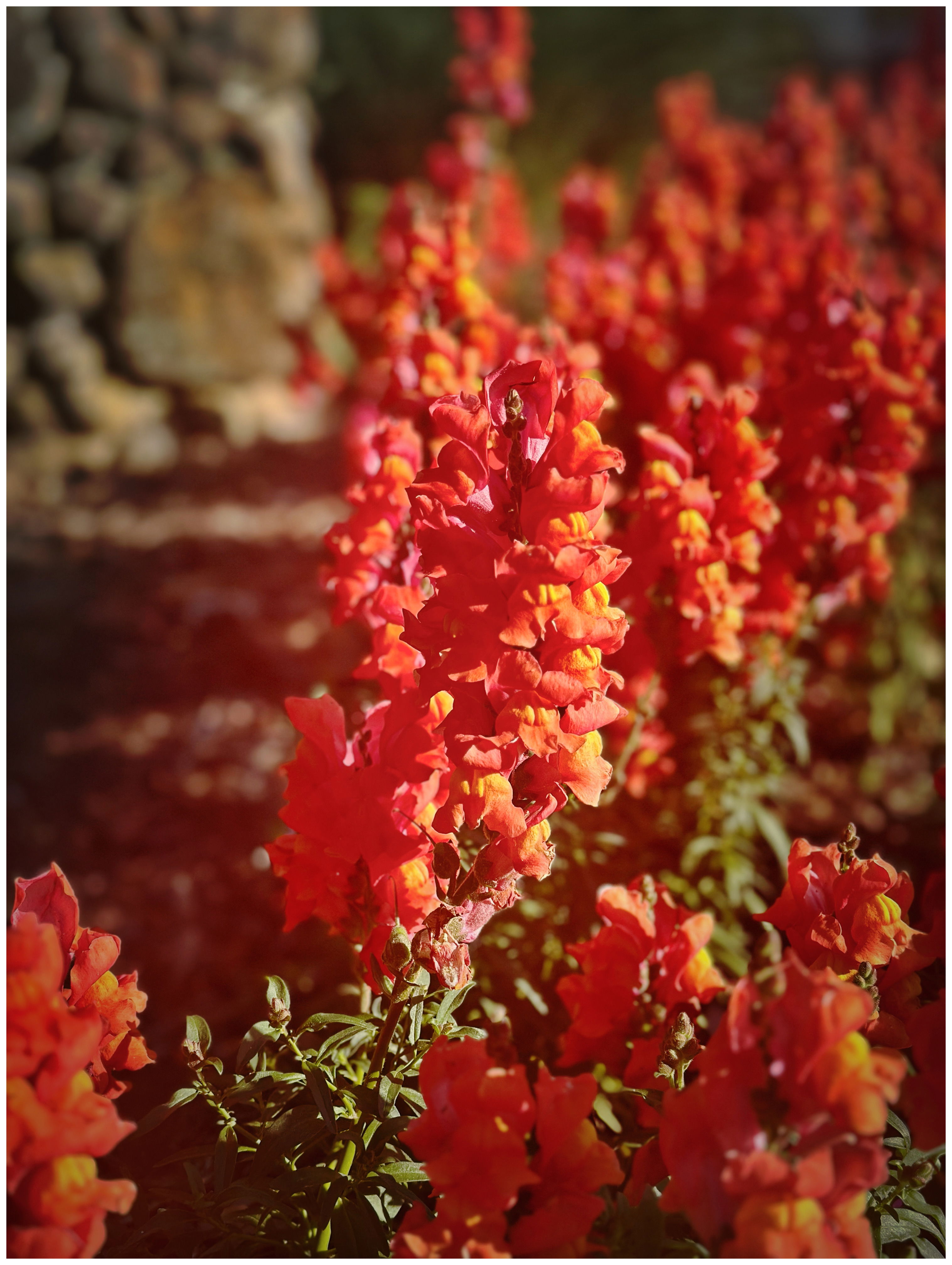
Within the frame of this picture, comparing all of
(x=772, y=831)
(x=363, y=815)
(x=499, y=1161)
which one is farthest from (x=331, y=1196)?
(x=772, y=831)

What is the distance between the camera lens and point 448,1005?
123 centimetres

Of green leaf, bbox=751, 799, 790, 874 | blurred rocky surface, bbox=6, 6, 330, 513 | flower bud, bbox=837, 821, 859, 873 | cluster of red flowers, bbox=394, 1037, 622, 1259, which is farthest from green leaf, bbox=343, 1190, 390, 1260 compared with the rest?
blurred rocky surface, bbox=6, 6, 330, 513

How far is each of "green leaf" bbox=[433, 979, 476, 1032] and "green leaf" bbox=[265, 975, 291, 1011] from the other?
0.19 metres

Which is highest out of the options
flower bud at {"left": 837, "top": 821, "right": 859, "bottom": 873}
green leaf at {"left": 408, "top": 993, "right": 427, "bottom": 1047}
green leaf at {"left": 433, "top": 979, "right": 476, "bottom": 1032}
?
flower bud at {"left": 837, "top": 821, "right": 859, "bottom": 873}

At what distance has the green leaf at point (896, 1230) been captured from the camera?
117 cm

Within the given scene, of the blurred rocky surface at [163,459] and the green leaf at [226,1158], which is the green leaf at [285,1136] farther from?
the blurred rocky surface at [163,459]

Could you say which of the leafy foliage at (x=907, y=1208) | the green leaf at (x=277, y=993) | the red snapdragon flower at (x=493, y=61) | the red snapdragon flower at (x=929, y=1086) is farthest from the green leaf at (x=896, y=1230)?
the red snapdragon flower at (x=493, y=61)

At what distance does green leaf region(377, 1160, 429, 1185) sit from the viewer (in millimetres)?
1156

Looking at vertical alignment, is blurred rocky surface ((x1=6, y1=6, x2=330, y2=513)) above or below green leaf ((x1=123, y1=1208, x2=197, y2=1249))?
above

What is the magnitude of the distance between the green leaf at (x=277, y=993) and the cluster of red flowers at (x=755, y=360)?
2.84 feet

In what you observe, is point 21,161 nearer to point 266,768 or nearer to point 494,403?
point 266,768

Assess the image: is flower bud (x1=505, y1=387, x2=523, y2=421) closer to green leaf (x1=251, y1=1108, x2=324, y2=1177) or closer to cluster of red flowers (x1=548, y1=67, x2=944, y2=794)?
cluster of red flowers (x1=548, y1=67, x2=944, y2=794)

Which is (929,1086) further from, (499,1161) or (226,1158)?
(226,1158)

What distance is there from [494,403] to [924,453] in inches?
109
